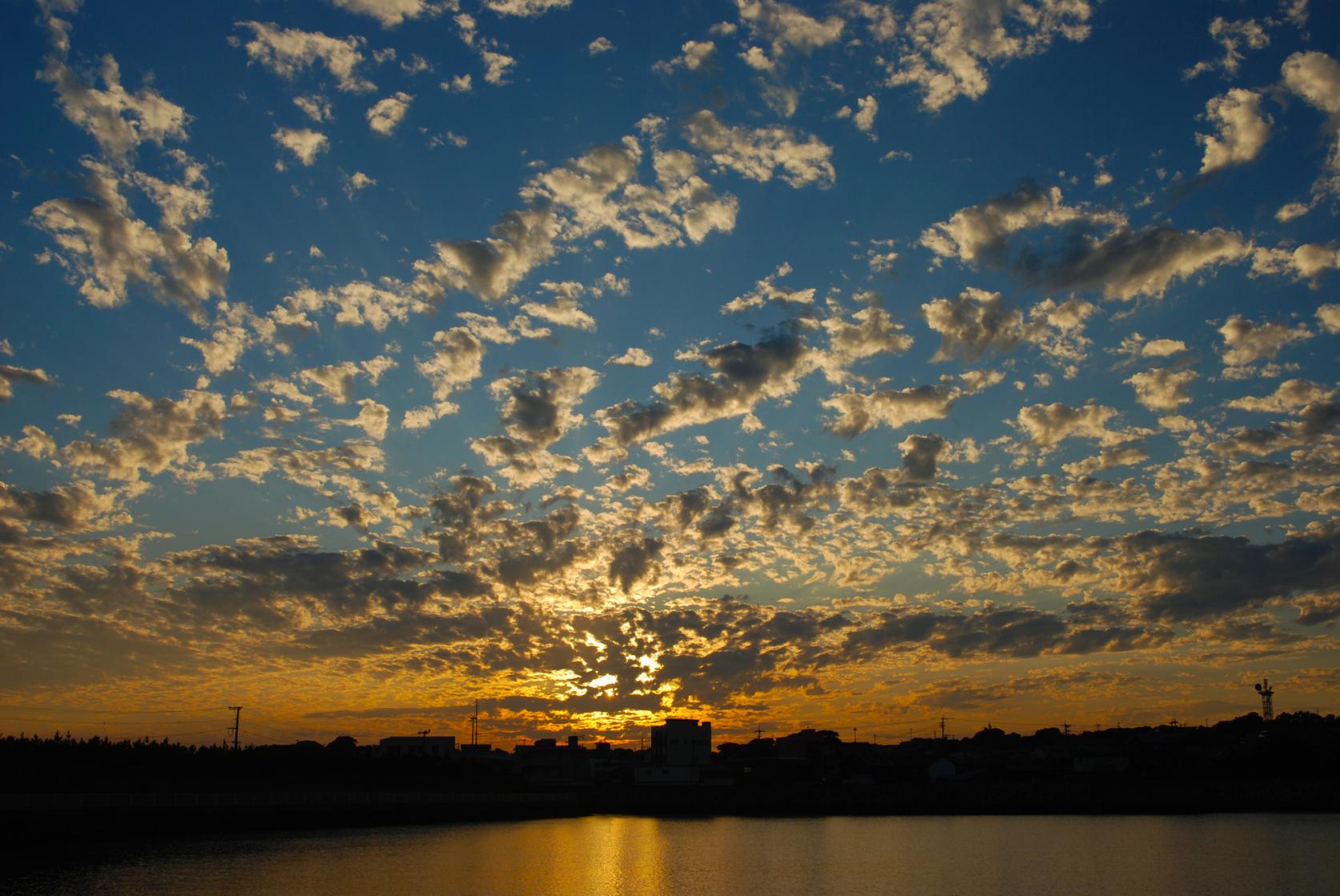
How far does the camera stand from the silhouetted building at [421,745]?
495 feet

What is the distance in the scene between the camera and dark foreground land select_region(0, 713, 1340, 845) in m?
71.8

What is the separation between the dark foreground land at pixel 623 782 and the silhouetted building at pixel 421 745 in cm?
522

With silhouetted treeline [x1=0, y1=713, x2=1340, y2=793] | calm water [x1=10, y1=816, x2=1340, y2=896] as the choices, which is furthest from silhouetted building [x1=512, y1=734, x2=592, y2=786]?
calm water [x1=10, y1=816, x2=1340, y2=896]

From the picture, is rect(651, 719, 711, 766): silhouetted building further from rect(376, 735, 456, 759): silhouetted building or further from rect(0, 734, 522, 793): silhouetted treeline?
rect(376, 735, 456, 759): silhouetted building

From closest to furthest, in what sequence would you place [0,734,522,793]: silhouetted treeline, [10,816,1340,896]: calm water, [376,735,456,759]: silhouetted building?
[10,816,1340,896]: calm water < [0,734,522,793]: silhouetted treeline < [376,735,456,759]: silhouetted building

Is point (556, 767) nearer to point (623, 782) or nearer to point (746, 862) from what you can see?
point (623, 782)

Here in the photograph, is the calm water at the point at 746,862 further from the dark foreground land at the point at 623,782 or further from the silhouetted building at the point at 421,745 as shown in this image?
the silhouetted building at the point at 421,745

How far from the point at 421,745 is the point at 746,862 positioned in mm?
105726

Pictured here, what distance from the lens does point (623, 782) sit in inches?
5595

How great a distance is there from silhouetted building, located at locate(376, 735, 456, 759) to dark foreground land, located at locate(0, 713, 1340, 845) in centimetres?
522

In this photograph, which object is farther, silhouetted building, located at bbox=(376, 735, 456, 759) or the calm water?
silhouetted building, located at bbox=(376, 735, 456, 759)

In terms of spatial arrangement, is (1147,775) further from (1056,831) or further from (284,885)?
(284,885)

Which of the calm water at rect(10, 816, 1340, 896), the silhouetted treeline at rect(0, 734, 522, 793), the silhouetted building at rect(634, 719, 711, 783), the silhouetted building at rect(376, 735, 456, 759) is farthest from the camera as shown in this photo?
the silhouetted building at rect(376, 735, 456, 759)

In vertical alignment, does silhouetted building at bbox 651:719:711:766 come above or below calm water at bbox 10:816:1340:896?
above
